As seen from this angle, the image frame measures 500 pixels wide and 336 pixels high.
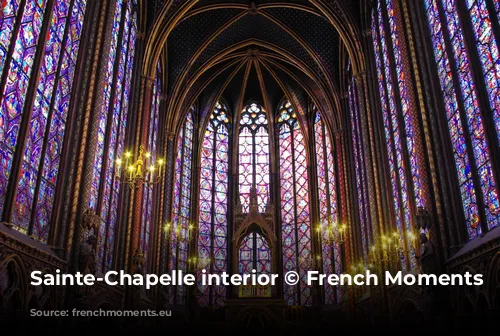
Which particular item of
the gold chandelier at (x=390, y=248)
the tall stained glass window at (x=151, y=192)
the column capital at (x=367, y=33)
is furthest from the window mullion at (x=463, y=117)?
the tall stained glass window at (x=151, y=192)

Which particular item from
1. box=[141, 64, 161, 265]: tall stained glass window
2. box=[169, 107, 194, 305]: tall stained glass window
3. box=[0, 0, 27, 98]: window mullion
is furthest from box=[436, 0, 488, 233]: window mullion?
box=[169, 107, 194, 305]: tall stained glass window

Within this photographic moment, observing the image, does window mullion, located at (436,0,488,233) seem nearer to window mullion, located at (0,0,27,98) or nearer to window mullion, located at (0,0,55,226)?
window mullion, located at (0,0,55,226)

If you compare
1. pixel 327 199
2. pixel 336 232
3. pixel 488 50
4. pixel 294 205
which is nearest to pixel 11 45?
pixel 488 50

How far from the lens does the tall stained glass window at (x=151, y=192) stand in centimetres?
2061

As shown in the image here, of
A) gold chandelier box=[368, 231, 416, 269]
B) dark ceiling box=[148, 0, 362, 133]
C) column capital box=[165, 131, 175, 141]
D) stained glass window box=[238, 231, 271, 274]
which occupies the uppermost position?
dark ceiling box=[148, 0, 362, 133]

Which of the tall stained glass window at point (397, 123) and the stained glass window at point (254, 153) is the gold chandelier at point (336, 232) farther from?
the stained glass window at point (254, 153)

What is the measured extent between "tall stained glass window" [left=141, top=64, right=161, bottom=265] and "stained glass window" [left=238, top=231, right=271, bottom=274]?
7147 mm

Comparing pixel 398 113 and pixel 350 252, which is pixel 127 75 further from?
pixel 350 252

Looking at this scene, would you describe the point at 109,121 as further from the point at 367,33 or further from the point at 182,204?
the point at 182,204

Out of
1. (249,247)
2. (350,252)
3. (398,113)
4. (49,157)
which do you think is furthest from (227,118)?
(49,157)

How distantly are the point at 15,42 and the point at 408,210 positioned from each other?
12.3 metres

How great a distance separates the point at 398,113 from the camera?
1606cm

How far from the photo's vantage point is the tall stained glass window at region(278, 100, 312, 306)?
27078mm

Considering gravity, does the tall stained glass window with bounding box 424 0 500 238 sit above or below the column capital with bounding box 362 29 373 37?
below
